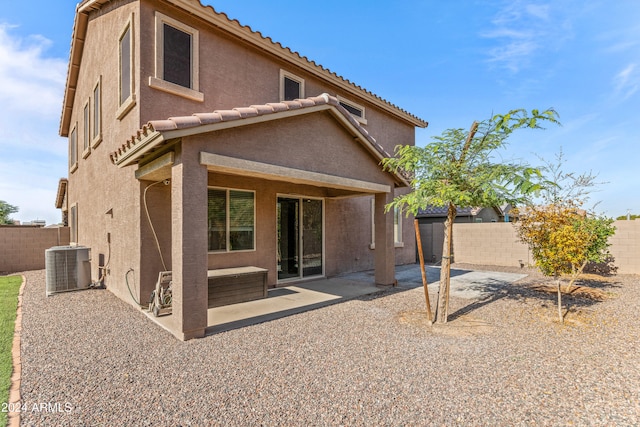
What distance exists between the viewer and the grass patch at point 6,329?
3.72 meters

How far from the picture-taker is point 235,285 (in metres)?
7.64

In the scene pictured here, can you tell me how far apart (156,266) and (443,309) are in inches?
245

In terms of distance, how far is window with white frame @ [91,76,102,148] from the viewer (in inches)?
376

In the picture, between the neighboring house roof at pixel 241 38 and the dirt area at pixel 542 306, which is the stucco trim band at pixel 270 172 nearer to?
the dirt area at pixel 542 306

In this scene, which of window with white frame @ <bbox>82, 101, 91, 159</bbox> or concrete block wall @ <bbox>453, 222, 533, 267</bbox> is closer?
window with white frame @ <bbox>82, 101, 91, 159</bbox>

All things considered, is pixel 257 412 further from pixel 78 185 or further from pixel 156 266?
pixel 78 185

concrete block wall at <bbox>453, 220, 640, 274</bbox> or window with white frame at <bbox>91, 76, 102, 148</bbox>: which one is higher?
window with white frame at <bbox>91, 76, 102, 148</bbox>

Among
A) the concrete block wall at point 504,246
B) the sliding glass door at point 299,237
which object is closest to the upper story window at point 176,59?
the sliding glass door at point 299,237

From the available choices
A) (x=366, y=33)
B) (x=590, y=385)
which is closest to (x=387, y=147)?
(x=366, y=33)

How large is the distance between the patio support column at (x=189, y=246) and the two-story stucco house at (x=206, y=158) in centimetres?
2

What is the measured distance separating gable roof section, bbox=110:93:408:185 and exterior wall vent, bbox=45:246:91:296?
13.3 ft

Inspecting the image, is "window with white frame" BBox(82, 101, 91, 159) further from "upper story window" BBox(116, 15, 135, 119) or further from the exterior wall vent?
"upper story window" BBox(116, 15, 135, 119)

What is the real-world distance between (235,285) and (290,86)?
6.51 meters

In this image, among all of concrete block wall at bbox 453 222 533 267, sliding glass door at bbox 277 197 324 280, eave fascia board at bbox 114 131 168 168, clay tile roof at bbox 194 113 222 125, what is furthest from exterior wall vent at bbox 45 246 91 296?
concrete block wall at bbox 453 222 533 267
